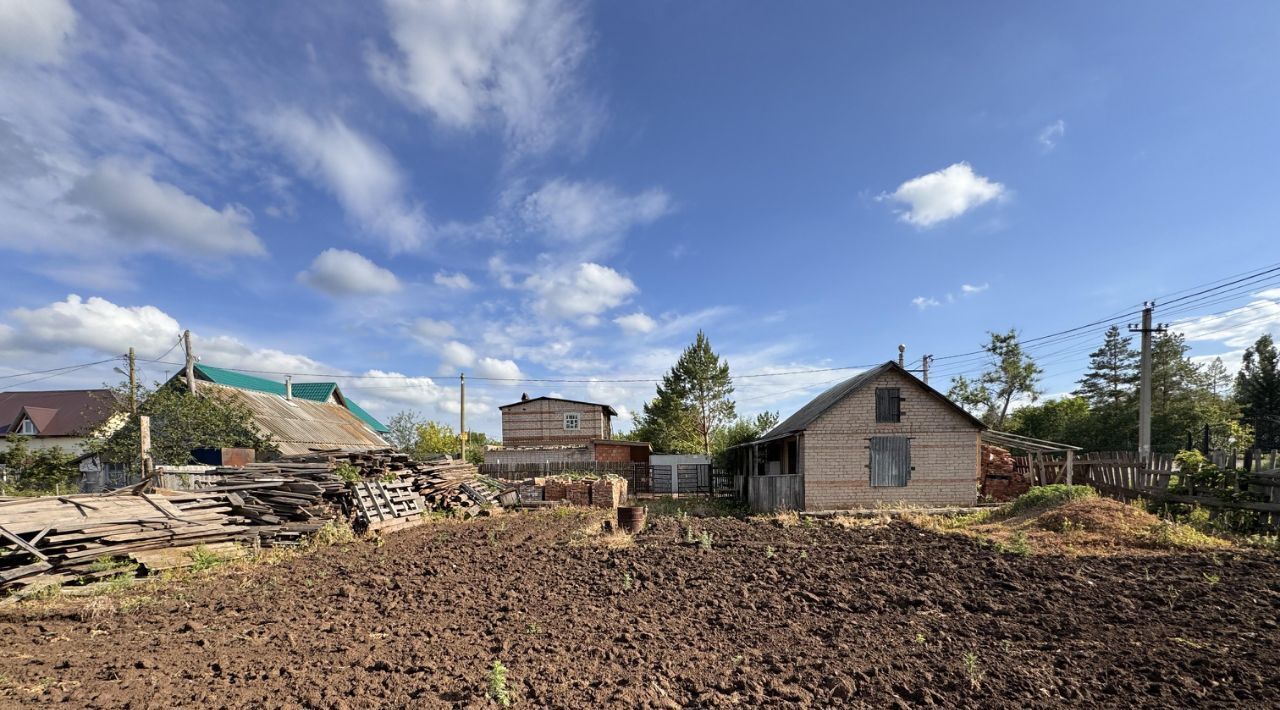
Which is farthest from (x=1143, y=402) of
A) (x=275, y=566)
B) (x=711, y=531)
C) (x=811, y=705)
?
(x=275, y=566)

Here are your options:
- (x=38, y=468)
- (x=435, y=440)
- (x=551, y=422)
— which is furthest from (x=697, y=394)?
(x=38, y=468)

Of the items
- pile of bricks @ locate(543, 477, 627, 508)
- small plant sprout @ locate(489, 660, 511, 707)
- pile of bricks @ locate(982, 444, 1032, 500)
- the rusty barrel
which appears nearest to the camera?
small plant sprout @ locate(489, 660, 511, 707)

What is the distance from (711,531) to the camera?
13.5 meters

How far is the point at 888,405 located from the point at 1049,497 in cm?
513

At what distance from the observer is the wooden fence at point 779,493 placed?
Result: 18.8 meters

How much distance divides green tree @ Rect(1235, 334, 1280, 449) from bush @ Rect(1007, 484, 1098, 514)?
37.0m

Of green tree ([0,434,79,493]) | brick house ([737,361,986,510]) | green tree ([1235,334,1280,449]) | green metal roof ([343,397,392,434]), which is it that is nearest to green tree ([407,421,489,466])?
green metal roof ([343,397,392,434])

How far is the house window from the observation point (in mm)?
18969

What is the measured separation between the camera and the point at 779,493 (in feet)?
62.4

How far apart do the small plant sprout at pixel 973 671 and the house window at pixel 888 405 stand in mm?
14695

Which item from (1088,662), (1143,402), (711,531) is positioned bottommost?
(711,531)

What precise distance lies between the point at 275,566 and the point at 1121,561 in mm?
15054

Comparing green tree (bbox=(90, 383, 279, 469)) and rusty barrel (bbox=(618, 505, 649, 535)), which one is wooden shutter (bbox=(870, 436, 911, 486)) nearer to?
rusty barrel (bbox=(618, 505, 649, 535))

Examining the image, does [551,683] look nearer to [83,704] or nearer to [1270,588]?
[83,704]
